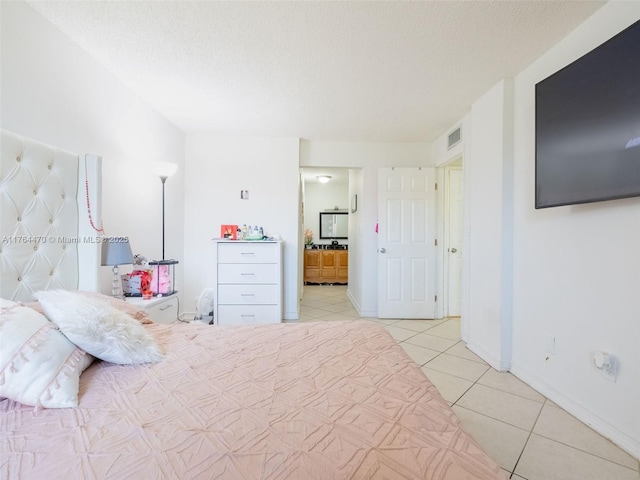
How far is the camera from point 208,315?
318cm

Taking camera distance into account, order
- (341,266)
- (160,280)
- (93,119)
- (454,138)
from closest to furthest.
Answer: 1. (93,119)
2. (160,280)
3. (454,138)
4. (341,266)

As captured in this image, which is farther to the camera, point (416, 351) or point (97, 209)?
point (416, 351)

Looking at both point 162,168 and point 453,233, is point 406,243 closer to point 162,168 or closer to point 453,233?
point 453,233

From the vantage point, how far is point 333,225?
6.89m

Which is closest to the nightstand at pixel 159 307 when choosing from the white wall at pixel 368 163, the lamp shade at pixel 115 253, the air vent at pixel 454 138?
the lamp shade at pixel 115 253

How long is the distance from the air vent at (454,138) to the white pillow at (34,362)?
3.66 meters

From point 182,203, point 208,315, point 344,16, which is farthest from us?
point 182,203

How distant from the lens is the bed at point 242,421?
62cm

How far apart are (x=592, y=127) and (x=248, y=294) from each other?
Answer: 3.06m

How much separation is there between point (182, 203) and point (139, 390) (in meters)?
3.04

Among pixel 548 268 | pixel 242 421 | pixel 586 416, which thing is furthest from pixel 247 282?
pixel 586 416

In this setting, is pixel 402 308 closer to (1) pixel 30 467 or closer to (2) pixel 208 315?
(2) pixel 208 315

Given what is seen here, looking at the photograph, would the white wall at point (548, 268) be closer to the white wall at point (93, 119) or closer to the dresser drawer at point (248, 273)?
the dresser drawer at point (248, 273)

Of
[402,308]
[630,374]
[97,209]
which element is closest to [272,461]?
[97,209]
